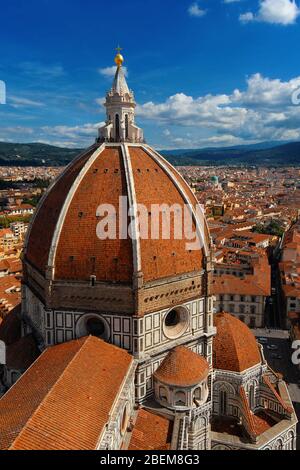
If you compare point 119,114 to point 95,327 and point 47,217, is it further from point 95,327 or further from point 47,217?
point 95,327

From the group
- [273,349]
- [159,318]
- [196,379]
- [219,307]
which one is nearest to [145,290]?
[159,318]

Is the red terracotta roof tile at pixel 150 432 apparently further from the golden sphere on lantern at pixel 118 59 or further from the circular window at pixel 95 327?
the golden sphere on lantern at pixel 118 59

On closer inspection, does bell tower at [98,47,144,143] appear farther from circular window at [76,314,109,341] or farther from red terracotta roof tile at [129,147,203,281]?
circular window at [76,314,109,341]

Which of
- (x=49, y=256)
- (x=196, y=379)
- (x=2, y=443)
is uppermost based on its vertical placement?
(x=49, y=256)

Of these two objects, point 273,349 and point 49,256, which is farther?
point 273,349

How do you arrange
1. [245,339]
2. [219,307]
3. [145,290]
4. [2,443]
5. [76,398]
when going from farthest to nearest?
1. [219,307]
2. [245,339]
3. [145,290]
4. [76,398]
5. [2,443]

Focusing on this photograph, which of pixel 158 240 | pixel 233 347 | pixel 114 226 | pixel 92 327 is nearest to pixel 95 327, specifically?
pixel 92 327

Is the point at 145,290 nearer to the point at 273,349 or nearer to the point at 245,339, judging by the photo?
the point at 245,339

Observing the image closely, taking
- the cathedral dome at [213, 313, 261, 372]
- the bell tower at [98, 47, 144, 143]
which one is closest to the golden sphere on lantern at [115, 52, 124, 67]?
A: the bell tower at [98, 47, 144, 143]
